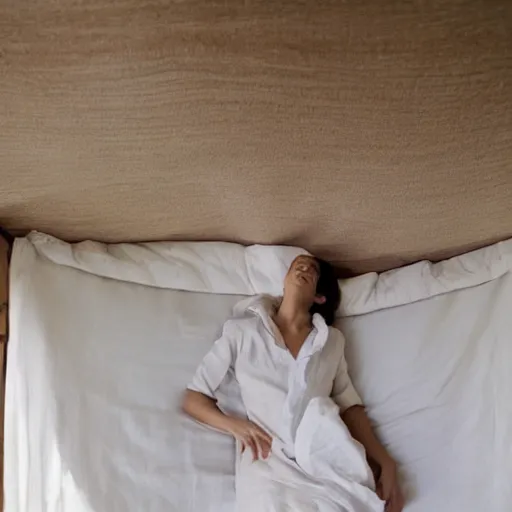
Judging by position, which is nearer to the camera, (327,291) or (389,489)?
(389,489)

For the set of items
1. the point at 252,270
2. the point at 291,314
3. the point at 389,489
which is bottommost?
the point at 389,489

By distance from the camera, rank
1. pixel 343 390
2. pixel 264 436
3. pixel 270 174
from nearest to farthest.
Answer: pixel 270 174 < pixel 264 436 < pixel 343 390

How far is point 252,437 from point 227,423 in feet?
0.18

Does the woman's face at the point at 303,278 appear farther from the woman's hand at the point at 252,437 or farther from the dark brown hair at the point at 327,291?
the woman's hand at the point at 252,437

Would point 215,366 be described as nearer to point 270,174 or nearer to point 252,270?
point 252,270

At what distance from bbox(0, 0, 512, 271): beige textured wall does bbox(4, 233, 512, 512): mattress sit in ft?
0.23

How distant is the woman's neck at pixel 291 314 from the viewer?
5.07 feet

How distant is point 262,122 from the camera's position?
115 centimetres

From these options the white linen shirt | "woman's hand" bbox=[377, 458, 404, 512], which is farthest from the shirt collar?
"woman's hand" bbox=[377, 458, 404, 512]

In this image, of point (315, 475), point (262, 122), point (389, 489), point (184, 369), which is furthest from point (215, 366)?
point (262, 122)

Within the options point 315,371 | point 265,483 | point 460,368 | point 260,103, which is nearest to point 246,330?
point 315,371

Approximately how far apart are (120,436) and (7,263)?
0.41 metres

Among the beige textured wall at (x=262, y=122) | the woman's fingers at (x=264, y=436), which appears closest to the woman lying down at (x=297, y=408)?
the woman's fingers at (x=264, y=436)

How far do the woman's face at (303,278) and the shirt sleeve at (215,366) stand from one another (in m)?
0.16
